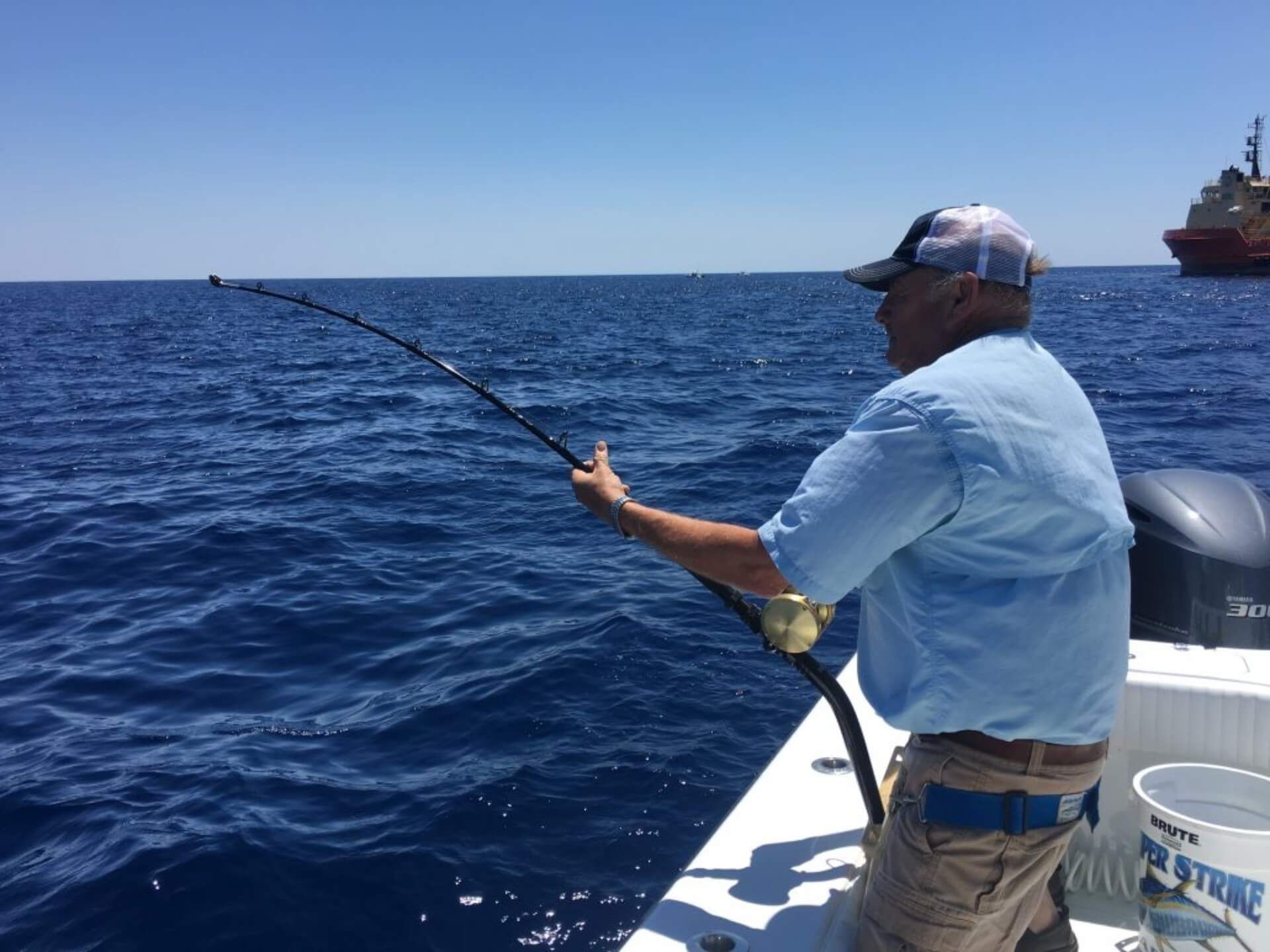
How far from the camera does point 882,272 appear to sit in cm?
195

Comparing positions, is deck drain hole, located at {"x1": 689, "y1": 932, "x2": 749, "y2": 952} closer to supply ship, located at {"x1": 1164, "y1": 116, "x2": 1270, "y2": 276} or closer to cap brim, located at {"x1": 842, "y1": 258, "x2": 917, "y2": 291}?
cap brim, located at {"x1": 842, "y1": 258, "x2": 917, "y2": 291}

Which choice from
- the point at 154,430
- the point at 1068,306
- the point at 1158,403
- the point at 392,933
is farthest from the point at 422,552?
the point at 1068,306

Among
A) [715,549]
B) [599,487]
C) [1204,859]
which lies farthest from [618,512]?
[1204,859]

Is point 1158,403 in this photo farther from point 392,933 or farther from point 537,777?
point 392,933

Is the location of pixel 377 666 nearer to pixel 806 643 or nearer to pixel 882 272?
pixel 806 643

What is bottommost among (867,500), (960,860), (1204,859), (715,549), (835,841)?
(835,841)

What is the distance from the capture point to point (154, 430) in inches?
564

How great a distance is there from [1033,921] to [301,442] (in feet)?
41.9

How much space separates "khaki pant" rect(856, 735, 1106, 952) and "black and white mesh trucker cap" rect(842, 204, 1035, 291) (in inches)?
35.3

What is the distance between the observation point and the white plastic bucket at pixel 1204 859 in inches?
82.7

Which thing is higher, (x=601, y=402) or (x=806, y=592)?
(x=806, y=592)

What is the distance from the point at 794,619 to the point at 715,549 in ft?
1.13

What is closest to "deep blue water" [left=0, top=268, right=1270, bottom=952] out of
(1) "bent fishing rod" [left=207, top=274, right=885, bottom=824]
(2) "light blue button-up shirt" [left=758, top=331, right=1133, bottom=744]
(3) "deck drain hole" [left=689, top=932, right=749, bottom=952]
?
(3) "deck drain hole" [left=689, top=932, right=749, bottom=952]

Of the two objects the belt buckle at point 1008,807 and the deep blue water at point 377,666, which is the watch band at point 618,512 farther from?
the deep blue water at point 377,666
